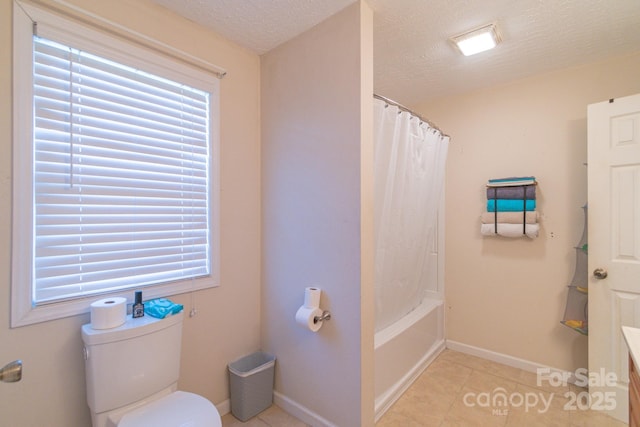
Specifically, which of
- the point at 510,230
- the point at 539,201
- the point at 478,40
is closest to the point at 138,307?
the point at 478,40

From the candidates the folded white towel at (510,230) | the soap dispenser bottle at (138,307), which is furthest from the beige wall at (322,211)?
the folded white towel at (510,230)

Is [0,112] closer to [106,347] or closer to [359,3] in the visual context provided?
[106,347]

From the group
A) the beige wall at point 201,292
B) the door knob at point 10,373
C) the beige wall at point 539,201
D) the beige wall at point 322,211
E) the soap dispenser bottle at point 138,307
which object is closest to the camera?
the door knob at point 10,373

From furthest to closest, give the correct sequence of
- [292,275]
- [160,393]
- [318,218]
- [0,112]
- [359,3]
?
[292,275] < [318,218] < [359,3] < [160,393] < [0,112]

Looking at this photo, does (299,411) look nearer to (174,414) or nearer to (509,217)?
(174,414)

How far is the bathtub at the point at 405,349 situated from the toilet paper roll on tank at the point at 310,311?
473mm

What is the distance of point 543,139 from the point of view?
2199 mm

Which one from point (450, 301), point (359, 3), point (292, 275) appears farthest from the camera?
point (450, 301)

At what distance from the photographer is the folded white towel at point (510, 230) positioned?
216 cm

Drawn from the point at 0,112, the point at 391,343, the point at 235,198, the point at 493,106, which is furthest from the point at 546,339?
the point at 0,112

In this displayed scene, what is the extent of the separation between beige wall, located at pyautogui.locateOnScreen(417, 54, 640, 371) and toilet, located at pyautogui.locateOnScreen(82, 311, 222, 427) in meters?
2.27

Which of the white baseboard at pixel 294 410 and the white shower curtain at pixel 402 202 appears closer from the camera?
the white baseboard at pixel 294 410

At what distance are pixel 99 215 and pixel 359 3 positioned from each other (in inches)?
64.9

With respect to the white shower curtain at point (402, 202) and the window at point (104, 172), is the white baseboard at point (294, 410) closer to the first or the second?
the white shower curtain at point (402, 202)
